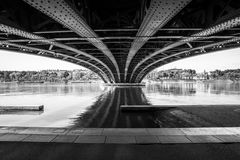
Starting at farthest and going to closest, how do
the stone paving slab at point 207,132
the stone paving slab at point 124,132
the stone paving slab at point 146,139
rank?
the stone paving slab at point 124,132 → the stone paving slab at point 207,132 → the stone paving slab at point 146,139

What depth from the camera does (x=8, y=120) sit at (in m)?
10.1

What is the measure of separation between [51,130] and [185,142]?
15.9 feet

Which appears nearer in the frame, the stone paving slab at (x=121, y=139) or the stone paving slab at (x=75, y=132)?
the stone paving slab at (x=121, y=139)

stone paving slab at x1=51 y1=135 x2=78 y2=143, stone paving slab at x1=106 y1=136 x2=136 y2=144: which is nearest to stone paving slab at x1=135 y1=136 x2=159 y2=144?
stone paving slab at x1=106 y1=136 x2=136 y2=144

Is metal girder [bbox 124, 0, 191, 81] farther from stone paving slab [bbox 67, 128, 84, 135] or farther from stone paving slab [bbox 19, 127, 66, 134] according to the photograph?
stone paving slab [bbox 19, 127, 66, 134]

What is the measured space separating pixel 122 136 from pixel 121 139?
1.06 feet

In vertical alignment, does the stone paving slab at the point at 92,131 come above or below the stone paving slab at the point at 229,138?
below

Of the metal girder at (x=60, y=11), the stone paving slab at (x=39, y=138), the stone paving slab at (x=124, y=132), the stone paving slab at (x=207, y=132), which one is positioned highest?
the metal girder at (x=60, y=11)

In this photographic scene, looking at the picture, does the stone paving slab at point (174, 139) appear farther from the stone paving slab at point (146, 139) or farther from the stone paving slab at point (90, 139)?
the stone paving slab at point (90, 139)

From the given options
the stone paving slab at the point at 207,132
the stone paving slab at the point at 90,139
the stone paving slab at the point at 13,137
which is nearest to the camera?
the stone paving slab at the point at 90,139

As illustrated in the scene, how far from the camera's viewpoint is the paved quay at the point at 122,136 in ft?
18.5

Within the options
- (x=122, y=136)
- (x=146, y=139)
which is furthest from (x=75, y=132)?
(x=146, y=139)

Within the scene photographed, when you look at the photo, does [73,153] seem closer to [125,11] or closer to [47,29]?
[125,11]

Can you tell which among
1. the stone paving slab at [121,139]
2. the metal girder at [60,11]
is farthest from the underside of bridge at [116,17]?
the stone paving slab at [121,139]
